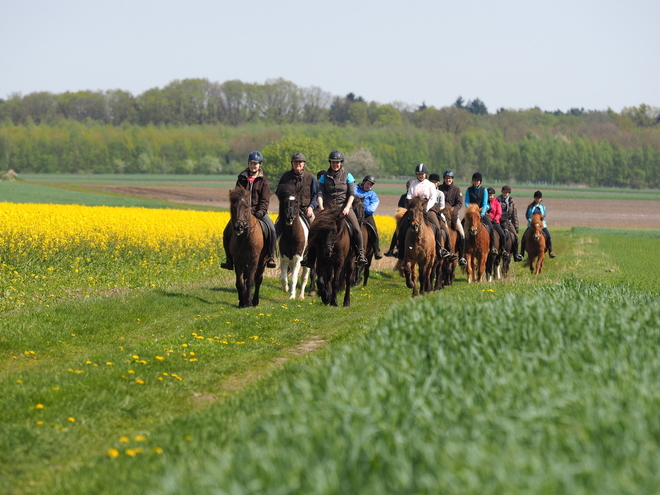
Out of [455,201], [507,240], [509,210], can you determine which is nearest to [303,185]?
[455,201]

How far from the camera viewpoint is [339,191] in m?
15.2

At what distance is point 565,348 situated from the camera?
662 centimetres

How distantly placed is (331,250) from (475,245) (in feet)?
21.6

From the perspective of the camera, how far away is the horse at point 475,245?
19.8 metres

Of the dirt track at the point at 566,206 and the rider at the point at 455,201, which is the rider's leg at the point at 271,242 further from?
the dirt track at the point at 566,206

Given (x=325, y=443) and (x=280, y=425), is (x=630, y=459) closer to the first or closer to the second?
(x=325, y=443)

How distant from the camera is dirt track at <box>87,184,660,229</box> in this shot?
68.1 m

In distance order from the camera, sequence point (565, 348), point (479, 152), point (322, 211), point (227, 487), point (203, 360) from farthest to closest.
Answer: point (479, 152)
point (322, 211)
point (203, 360)
point (565, 348)
point (227, 487)

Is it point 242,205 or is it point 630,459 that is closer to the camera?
point 630,459

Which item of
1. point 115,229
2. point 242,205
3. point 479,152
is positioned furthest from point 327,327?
point 479,152

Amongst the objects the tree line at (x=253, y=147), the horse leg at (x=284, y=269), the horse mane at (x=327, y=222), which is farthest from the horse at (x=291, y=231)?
the tree line at (x=253, y=147)

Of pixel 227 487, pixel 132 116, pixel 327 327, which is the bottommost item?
pixel 327 327

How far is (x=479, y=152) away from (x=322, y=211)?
130 m

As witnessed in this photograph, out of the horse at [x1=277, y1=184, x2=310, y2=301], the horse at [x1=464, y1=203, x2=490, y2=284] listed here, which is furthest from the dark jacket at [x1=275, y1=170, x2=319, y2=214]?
the horse at [x1=464, y1=203, x2=490, y2=284]
